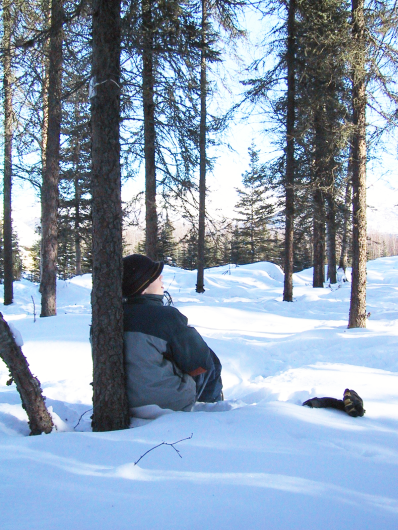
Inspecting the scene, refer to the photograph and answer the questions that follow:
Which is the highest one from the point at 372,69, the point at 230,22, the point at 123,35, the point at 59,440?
the point at 372,69

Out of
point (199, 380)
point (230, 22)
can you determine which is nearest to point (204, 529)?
point (199, 380)

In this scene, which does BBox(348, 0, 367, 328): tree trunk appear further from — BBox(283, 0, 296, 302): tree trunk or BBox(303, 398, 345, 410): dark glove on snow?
BBox(303, 398, 345, 410): dark glove on snow

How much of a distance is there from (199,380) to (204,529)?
5.37 feet

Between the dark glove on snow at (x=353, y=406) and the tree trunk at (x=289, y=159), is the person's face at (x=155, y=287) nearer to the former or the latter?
the dark glove on snow at (x=353, y=406)

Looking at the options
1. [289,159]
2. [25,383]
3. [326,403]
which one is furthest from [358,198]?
[25,383]

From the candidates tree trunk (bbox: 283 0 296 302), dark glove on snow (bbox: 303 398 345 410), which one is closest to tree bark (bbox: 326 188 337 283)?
tree trunk (bbox: 283 0 296 302)

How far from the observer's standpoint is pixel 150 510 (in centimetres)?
127

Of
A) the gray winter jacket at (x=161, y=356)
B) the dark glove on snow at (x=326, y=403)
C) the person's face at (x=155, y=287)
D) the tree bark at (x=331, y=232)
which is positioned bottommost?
the dark glove on snow at (x=326, y=403)

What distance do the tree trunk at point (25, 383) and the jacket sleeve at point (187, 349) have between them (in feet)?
3.22

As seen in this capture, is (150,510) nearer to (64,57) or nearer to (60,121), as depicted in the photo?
(64,57)

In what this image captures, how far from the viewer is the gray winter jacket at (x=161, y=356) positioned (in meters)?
2.46

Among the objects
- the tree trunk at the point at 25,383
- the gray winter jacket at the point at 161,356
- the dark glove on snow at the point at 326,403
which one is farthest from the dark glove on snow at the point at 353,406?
the tree trunk at the point at 25,383

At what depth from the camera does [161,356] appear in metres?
2.49

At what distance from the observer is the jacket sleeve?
8.06 ft
